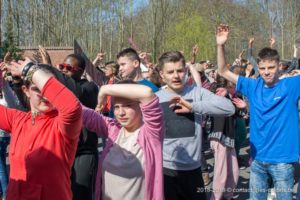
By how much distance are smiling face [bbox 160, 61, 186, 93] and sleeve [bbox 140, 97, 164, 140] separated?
3.24 ft

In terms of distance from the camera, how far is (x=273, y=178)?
13.2 ft

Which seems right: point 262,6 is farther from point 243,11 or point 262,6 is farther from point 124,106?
point 124,106

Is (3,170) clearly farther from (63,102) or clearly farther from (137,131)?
(63,102)

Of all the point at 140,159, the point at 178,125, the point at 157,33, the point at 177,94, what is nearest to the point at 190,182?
the point at 178,125

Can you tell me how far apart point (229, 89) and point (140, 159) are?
11.5 feet

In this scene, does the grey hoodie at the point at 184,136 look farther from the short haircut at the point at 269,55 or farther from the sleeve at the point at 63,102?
the sleeve at the point at 63,102

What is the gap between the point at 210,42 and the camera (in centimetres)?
3934

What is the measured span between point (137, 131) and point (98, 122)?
305mm

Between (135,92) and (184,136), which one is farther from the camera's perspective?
(184,136)

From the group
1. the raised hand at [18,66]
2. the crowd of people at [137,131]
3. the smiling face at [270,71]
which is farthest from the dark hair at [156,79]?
the raised hand at [18,66]

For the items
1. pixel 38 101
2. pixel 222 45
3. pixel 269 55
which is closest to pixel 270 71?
pixel 269 55

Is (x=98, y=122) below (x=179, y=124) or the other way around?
the other way around

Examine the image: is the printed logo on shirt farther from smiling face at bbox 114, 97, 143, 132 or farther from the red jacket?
the red jacket

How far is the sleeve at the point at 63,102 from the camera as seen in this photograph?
2197 millimetres
